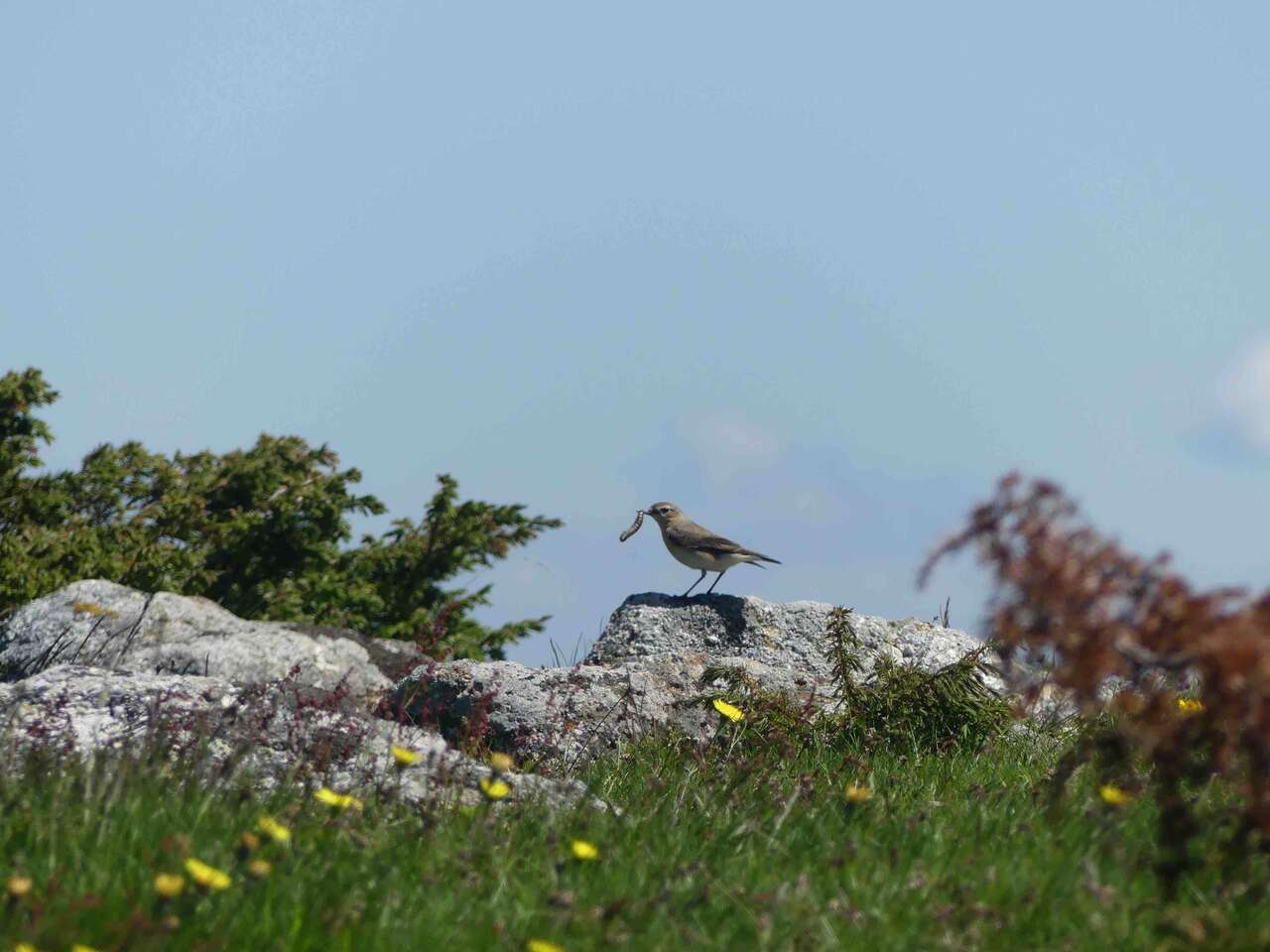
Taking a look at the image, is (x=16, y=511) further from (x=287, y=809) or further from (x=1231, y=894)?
(x=1231, y=894)

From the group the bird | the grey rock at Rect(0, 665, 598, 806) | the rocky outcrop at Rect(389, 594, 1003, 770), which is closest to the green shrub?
the bird

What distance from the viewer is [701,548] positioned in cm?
1241

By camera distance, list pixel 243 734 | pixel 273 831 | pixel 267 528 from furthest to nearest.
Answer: pixel 267 528, pixel 243 734, pixel 273 831

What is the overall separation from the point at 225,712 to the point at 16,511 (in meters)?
9.00

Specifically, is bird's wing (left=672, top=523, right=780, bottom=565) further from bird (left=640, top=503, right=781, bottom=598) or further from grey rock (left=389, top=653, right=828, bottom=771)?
grey rock (left=389, top=653, right=828, bottom=771)

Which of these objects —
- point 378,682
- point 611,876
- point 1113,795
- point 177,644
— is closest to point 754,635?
point 378,682

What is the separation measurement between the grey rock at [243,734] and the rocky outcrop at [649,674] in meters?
0.38

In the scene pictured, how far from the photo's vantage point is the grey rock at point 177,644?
10.1 meters

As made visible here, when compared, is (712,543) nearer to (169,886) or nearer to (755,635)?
(755,635)

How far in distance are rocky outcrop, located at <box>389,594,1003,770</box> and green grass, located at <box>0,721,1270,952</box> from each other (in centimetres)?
140

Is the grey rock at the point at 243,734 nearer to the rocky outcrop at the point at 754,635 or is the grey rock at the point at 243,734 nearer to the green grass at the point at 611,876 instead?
the green grass at the point at 611,876

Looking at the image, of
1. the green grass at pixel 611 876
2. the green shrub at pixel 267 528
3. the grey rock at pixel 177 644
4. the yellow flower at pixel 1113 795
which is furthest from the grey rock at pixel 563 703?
the green shrub at pixel 267 528

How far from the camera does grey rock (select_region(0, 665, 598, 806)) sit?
6.04 m

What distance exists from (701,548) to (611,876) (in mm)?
7629
